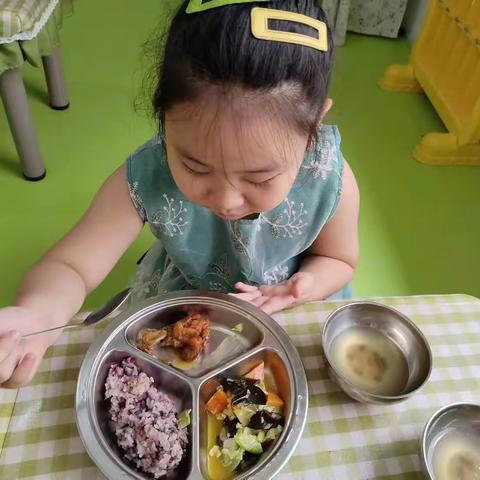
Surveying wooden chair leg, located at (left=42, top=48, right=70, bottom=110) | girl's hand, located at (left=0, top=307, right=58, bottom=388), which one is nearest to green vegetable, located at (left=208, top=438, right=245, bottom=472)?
girl's hand, located at (left=0, top=307, right=58, bottom=388)

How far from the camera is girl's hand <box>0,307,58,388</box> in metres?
0.57

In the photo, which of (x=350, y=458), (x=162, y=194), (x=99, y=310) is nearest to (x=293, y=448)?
(x=350, y=458)

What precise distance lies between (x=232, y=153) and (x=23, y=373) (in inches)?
13.6

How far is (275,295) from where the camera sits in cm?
75

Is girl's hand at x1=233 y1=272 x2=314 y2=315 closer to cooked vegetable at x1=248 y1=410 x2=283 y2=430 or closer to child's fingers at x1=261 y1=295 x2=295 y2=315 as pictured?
child's fingers at x1=261 y1=295 x2=295 y2=315

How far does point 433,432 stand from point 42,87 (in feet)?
6.51

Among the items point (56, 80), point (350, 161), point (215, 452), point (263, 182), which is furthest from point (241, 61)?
point (56, 80)

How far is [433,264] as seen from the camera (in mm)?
1584

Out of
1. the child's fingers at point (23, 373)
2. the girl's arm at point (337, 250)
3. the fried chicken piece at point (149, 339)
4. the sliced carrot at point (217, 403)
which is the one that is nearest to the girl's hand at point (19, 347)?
the child's fingers at point (23, 373)

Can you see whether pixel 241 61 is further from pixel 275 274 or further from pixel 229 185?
pixel 275 274

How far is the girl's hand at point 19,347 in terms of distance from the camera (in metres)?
0.57

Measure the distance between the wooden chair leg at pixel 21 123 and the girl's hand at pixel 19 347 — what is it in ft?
3.57

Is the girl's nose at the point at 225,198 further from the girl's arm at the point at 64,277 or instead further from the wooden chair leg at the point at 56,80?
the wooden chair leg at the point at 56,80

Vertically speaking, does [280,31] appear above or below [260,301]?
above
